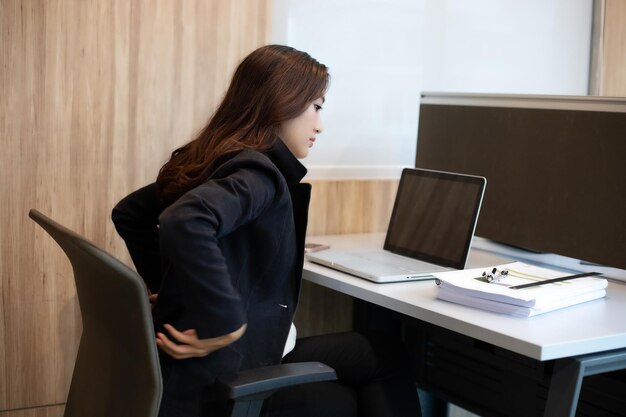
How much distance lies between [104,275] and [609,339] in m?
0.85

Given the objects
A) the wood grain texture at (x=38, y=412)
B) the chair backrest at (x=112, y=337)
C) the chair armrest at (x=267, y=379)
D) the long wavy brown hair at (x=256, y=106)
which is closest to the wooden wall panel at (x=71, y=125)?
the wood grain texture at (x=38, y=412)

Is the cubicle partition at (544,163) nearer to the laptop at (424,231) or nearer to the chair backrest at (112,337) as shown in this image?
the laptop at (424,231)

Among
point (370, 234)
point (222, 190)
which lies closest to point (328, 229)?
point (370, 234)

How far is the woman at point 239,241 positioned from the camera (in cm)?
131

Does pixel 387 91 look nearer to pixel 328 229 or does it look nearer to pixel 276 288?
pixel 328 229

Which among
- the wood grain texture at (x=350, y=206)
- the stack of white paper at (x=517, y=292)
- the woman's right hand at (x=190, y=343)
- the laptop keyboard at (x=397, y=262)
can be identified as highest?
the wood grain texture at (x=350, y=206)

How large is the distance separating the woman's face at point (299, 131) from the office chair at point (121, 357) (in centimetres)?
51

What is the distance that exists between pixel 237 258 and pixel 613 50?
2052 mm

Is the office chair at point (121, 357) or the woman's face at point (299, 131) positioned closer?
the office chair at point (121, 357)

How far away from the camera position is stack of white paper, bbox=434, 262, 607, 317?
1.51m

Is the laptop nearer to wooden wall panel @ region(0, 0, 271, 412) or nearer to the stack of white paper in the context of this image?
the stack of white paper

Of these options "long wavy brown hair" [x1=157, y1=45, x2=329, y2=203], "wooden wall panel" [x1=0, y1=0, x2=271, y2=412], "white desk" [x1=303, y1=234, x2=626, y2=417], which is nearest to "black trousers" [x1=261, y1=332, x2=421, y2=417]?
"white desk" [x1=303, y1=234, x2=626, y2=417]

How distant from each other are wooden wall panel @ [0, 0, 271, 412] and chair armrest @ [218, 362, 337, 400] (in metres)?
0.83

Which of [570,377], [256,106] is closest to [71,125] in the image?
[256,106]
